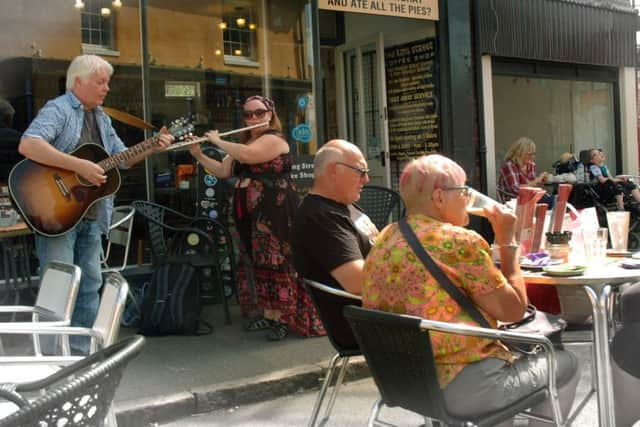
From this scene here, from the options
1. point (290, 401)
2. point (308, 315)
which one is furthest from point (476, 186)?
point (290, 401)

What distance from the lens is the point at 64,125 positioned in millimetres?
4223

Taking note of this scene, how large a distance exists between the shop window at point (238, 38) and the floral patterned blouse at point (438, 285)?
17.9ft

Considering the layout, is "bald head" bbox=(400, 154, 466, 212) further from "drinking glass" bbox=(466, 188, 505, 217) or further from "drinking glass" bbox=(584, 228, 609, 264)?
"drinking glass" bbox=(584, 228, 609, 264)

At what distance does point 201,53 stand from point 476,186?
3420 mm

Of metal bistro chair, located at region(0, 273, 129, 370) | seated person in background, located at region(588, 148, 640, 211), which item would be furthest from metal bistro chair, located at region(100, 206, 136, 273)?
seated person in background, located at region(588, 148, 640, 211)

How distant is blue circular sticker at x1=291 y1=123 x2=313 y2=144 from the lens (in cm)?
709

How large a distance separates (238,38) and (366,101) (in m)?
1.97

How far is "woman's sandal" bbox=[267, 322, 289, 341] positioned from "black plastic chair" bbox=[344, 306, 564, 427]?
2678 millimetres

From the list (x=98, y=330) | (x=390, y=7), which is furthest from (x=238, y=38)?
(x=98, y=330)

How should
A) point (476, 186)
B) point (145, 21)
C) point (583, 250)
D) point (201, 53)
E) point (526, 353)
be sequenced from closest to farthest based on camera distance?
1. point (526, 353)
2. point (583, 250)
3. point (145, 21)
4. point (201, 53)
5. point (476, 186)

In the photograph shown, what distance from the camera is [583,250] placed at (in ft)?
11.6

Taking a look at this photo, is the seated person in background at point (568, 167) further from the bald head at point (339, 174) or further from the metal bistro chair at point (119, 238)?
the bald head at point (339, 174)

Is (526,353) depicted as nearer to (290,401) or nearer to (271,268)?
(290,401)

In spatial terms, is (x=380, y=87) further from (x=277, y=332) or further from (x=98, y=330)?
(x=98, y=330)
